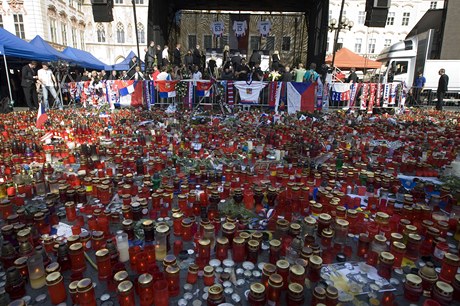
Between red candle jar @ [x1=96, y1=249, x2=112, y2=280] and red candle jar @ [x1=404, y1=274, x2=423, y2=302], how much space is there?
2.39 meters

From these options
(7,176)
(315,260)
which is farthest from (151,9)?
(315,260)

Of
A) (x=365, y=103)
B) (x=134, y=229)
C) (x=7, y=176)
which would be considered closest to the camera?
(x=134, y=229)

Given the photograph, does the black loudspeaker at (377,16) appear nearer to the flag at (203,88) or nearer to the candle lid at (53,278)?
the flag at (203,88)

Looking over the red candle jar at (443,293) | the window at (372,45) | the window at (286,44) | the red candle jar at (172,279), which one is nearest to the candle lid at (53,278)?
the red candle jar at (172,279)

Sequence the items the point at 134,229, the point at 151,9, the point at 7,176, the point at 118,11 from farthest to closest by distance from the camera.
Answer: the point at 118,11 → the point at 151,9 → the point at 7,176 → the point at 134,229

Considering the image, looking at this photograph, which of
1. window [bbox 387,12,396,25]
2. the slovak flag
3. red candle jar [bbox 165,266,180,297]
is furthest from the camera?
window [bbox 387,12,396,25]

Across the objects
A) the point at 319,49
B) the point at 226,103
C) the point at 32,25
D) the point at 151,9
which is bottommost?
the point at 226,103

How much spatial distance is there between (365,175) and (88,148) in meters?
5.01

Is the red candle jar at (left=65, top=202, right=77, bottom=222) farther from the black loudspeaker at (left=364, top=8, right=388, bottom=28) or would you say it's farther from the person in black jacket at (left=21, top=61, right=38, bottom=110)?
the black loudspeaker at (left=364, top=8, right=388, bottom=28)

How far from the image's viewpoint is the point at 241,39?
20.4m

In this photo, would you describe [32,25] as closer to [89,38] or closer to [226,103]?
[89,38]

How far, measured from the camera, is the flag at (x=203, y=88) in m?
11.0

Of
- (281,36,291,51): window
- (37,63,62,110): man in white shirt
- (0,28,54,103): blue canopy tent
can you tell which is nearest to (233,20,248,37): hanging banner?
(281,36,291,51): window

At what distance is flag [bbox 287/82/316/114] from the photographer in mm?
10758
